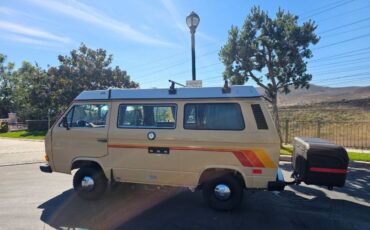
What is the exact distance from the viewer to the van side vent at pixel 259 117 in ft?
19.3

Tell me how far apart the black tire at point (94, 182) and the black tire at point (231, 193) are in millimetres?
2177

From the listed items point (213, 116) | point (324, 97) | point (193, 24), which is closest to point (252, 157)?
point (213, 116)

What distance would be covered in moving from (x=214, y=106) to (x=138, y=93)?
61.3 inches

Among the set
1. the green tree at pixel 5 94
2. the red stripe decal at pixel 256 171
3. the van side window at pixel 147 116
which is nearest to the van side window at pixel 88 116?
the van side window at pixel 147 116

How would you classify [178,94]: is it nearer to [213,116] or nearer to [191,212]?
[213,116]

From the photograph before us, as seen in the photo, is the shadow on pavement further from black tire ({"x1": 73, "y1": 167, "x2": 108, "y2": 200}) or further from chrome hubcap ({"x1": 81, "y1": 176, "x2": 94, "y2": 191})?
chrome hubcap ({"x1": 81, "y1": 176, "x2": 94, "y2": 191})

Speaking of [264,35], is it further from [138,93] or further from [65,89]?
[65,89]

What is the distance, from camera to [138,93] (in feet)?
21.9

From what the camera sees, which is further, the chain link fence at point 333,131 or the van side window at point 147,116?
the chain link fence at point 333,131

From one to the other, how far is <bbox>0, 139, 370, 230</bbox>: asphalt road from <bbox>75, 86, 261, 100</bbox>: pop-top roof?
2.04m

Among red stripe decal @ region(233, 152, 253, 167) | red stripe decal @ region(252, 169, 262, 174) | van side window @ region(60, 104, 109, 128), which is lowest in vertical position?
red stripe decal @ region(252, 169, 262, 174)

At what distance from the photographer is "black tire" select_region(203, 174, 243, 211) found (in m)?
6.08

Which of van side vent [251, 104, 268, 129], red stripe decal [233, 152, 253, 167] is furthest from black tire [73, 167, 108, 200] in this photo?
van side vent [251, 104, 268, 129]

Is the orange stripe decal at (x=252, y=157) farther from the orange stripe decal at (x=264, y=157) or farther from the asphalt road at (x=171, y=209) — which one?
the asphalt road at (x=171, y=209)
